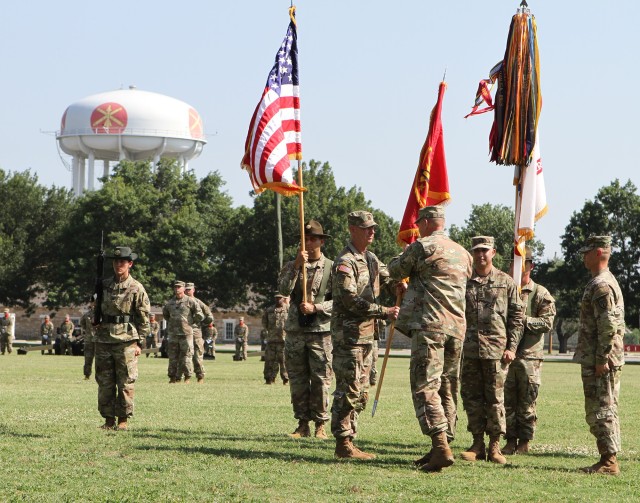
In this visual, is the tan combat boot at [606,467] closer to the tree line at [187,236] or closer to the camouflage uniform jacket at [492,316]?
the camouflage uniform jacket at [492,316]

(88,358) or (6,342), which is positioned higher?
(6,342)

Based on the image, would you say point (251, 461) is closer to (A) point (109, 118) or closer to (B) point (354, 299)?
(B) point (354, 299)

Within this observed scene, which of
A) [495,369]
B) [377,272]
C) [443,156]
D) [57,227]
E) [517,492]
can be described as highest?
[57,227]

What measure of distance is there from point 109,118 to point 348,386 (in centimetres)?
8886

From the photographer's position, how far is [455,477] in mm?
9773

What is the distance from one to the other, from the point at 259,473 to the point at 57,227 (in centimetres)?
6751

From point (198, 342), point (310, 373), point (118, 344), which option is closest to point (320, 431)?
point (310, 373)

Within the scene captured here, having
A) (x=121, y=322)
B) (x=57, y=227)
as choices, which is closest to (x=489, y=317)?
(x=121, y=322)

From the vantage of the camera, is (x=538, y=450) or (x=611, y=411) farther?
(x=538, y=450)

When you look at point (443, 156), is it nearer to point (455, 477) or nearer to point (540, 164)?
point (540, 164)

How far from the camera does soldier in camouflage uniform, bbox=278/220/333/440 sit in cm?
1304

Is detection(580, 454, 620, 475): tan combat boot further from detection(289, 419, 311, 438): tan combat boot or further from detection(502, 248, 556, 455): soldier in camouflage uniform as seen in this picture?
detection(289, 419, 311, 438): tan combat boot

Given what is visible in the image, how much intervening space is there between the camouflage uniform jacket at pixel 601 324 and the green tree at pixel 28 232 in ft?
211

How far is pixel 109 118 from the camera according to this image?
9712cm
